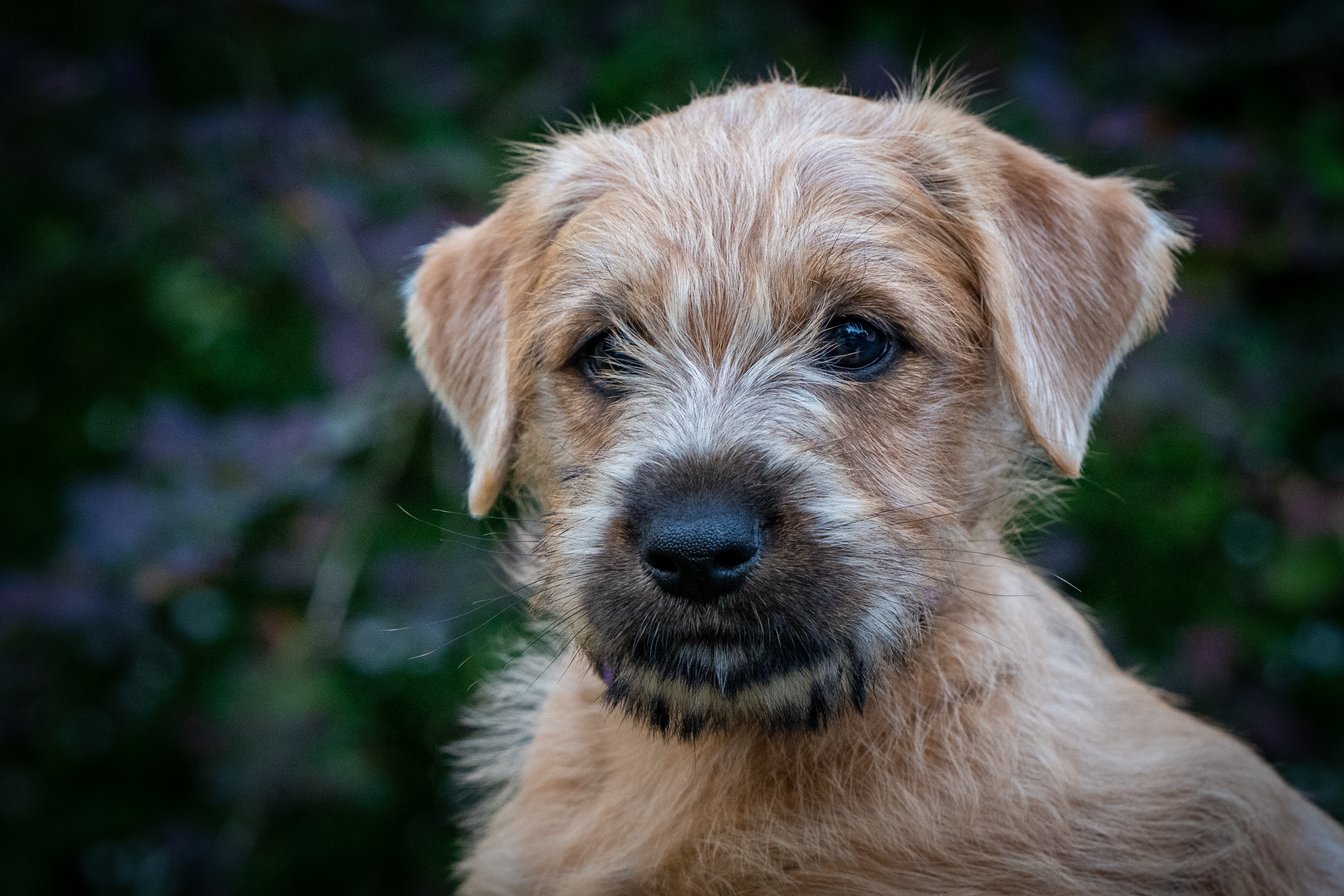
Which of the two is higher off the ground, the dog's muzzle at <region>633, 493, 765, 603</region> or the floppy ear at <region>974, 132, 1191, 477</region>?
the floppy ear at <region>974, 132, 1191, 477</region>

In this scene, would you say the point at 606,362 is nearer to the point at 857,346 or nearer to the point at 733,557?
the point at 857,346

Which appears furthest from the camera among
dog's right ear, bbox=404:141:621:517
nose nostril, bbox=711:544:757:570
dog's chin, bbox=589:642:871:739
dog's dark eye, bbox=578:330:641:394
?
dog's right ear, bbox=404:141:621:517

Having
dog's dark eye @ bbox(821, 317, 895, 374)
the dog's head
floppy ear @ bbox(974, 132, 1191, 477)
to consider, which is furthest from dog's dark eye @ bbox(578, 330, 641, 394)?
floppy ear @ bbox(974, 132, 1191, 477)

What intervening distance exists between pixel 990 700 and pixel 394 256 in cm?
272

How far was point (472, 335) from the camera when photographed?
3.00 metres

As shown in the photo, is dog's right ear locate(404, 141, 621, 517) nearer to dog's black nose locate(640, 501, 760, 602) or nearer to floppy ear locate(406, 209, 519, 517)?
floppy ear locate(406, 209, 519, 517)

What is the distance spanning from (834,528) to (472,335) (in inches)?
55.4

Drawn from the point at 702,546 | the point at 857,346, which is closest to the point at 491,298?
the point at 857,346

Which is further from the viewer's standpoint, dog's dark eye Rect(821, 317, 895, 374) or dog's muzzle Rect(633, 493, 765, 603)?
dog's dark eye Rect(821, 317, 895, 374)

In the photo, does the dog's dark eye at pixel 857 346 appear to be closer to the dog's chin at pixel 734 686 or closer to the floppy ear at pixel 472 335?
the dog's chin at pixel 734 686

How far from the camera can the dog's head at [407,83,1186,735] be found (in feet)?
6.65

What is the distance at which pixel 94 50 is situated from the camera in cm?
409

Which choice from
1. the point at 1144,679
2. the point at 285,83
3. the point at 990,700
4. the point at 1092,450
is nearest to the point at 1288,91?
the point at 1092,450

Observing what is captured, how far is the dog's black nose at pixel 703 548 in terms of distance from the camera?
1903 mm
